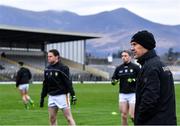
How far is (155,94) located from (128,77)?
712 centimetres

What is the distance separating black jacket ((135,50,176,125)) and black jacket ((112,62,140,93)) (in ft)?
22.5

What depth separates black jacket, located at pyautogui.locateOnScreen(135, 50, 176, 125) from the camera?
243 inches

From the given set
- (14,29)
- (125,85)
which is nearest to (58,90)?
(125,85)

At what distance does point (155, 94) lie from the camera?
614 cm

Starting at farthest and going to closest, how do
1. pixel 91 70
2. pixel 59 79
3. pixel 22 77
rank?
pixel 91 70, pixel 22 77, pixel 59 79

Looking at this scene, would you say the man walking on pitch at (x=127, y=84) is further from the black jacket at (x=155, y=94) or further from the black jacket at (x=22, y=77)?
the black jacket at (x=22, y=77)

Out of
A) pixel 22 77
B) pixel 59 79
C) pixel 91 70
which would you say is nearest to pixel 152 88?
pixel 59 79

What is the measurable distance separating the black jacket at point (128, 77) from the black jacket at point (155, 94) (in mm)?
6866

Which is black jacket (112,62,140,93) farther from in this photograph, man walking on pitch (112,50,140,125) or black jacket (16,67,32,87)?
black jacket (16,67,32,87)

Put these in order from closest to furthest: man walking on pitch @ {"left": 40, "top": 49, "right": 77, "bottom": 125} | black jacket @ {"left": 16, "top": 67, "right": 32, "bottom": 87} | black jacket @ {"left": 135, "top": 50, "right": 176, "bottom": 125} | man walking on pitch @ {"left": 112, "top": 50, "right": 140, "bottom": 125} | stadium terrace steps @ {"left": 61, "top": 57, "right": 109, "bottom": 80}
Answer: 1. black jacket @ {"left": 135, "top": 50, "right": 176, "bottom": 125}
2. man walking on pitch @ {"left": 40, "top": 49, "right": 77, "bottom": 125}
3. man walking on pitch @ {"left": 112, "top": 50, "right": 140, "bottom": 125}
4. black jacket @ {"left": 16, "top": 67, "right": 32, "bottom": 87}
5. stadium terrace steps @ {"left": 61, "top": 57, "right": 109, "bottom": 80}

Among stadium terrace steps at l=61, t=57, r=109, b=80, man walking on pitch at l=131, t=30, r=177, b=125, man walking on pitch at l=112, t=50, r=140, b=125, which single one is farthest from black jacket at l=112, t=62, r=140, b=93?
stadium terrace steps at l=61, t=57, r=109, b=80

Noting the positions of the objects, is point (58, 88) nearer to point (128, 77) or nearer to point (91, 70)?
point (128, 77)

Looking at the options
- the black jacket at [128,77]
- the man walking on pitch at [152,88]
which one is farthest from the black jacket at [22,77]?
the man walking on pitch at [152,88]

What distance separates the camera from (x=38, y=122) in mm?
16281
